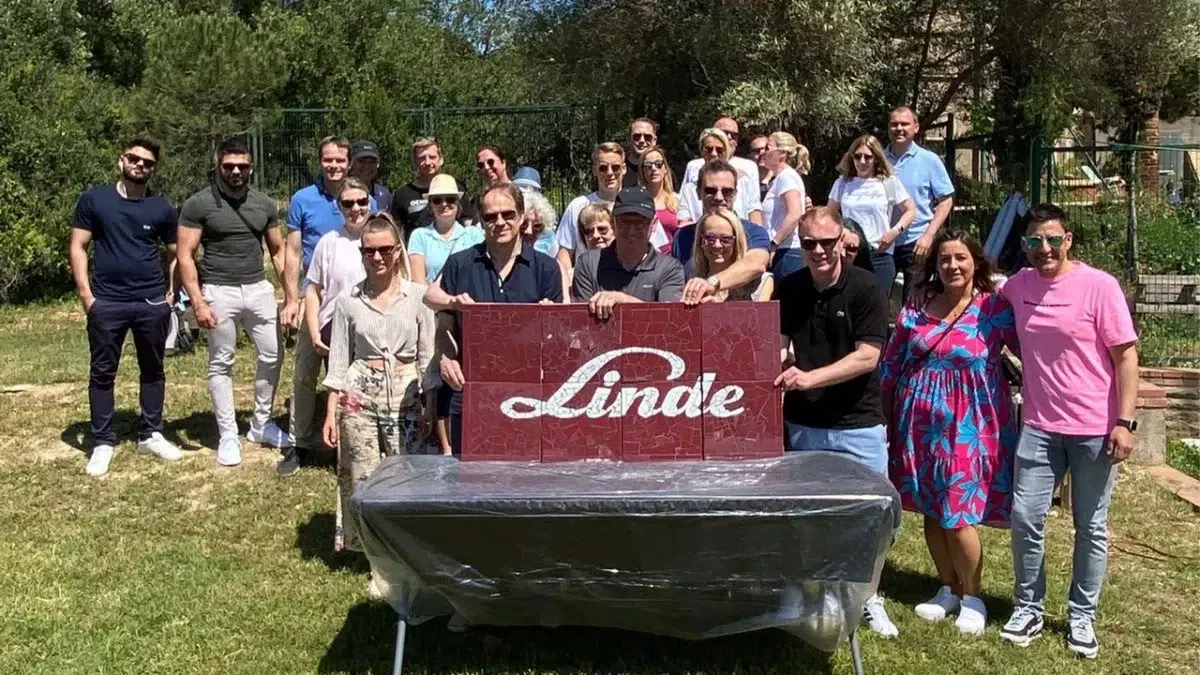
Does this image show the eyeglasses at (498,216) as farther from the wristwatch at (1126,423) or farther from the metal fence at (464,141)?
the metal fence at (464,141)

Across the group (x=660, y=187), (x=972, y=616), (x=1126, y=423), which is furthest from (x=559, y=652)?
(x=660, y=187)

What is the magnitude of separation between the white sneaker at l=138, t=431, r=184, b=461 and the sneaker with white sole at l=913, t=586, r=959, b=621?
4552 millimetres

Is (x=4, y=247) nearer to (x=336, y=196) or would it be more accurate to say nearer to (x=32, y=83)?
(x=32, y=83)

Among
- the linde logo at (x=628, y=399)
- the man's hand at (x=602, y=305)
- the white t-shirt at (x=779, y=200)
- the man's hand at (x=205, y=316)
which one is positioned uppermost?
the white t-shirt at (x=779, y=200)

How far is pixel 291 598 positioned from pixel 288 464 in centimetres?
188

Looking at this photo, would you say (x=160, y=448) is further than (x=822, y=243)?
Yes

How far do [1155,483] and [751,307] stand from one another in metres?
3.63

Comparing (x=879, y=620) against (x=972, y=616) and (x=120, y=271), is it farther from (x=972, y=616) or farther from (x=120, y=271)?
(x=120, y=271)

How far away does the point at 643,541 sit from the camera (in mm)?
3443

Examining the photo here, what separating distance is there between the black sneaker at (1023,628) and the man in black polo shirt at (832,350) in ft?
1.40

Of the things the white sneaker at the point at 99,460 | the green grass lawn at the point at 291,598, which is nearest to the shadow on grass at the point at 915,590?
the green grass lawn at the point at 291,598

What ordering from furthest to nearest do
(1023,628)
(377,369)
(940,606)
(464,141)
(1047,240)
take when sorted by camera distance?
(464,141) < (377,369) < (940,606) < (1023,628) < (1047,240)

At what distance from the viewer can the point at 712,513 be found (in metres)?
3.33

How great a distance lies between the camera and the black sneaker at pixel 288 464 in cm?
632
